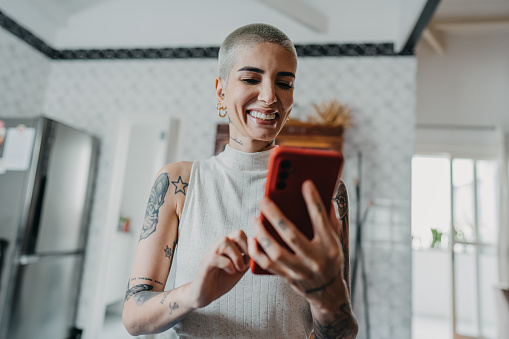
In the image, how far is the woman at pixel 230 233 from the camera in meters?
0.57

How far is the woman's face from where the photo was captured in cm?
72

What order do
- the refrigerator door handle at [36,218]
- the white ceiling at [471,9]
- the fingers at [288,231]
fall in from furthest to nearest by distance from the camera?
the white ceiling at [471,9] → the refrigerator door handle at [36,218] → the fingers at [288,231]

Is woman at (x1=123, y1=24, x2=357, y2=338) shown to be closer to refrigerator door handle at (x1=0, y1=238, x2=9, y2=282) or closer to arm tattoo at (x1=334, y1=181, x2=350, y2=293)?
arm tattoo at (x1=334, y1=181, x2=350, y2=293)

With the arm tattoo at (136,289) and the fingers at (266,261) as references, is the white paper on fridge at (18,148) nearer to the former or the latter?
the arm tattoo at (136,289)

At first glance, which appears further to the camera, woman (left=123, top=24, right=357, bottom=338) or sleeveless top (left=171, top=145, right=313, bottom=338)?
sleeveless top (left=171, top=145, right=313, bottom=338)

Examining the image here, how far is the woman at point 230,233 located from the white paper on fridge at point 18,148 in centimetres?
238

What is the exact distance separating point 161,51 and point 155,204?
3.05 meters

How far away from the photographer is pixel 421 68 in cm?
412

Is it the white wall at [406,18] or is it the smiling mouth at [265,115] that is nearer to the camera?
the smiling mouth at [265,115]

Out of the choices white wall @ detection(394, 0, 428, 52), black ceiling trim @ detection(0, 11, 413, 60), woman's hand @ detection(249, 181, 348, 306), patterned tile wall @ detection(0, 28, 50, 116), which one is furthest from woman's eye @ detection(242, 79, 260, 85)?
patterned tile wall @ detection(0, 28, 50, 116)

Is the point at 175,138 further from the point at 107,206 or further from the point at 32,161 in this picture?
the point at 32,161

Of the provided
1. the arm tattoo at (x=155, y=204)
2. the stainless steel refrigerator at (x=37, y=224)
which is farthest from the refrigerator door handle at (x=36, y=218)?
the arm tattoo at (x=155, y=204)

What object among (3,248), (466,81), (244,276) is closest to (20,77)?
(3,248)

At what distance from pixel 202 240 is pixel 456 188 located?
13.7 feet
